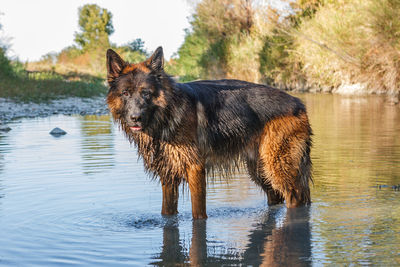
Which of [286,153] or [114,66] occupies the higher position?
[114,66]

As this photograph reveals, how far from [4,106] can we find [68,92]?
307 inches

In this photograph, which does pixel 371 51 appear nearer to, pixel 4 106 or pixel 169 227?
pixel 4 106

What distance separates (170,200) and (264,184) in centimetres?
120

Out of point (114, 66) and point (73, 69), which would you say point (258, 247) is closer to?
point (114, 66)

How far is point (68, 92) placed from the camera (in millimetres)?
29531

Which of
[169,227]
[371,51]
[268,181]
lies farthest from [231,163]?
[371,51]

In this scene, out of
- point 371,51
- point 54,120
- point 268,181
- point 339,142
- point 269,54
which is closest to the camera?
point 268,181

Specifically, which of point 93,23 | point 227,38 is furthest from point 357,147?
point 93,23

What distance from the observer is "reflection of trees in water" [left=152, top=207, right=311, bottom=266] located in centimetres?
475

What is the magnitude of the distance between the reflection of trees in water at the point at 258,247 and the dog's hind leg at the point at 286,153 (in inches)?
15.9

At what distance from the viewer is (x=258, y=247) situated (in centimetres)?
515

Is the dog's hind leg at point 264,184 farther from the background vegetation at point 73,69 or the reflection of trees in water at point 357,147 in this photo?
the background vegetation at point 73,69

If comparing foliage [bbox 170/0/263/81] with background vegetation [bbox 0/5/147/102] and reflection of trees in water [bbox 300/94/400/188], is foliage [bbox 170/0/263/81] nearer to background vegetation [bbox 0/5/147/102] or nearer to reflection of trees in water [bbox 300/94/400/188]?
background vegetation [bbox 0/5/147/102]

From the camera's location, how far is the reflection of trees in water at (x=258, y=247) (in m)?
4.75
